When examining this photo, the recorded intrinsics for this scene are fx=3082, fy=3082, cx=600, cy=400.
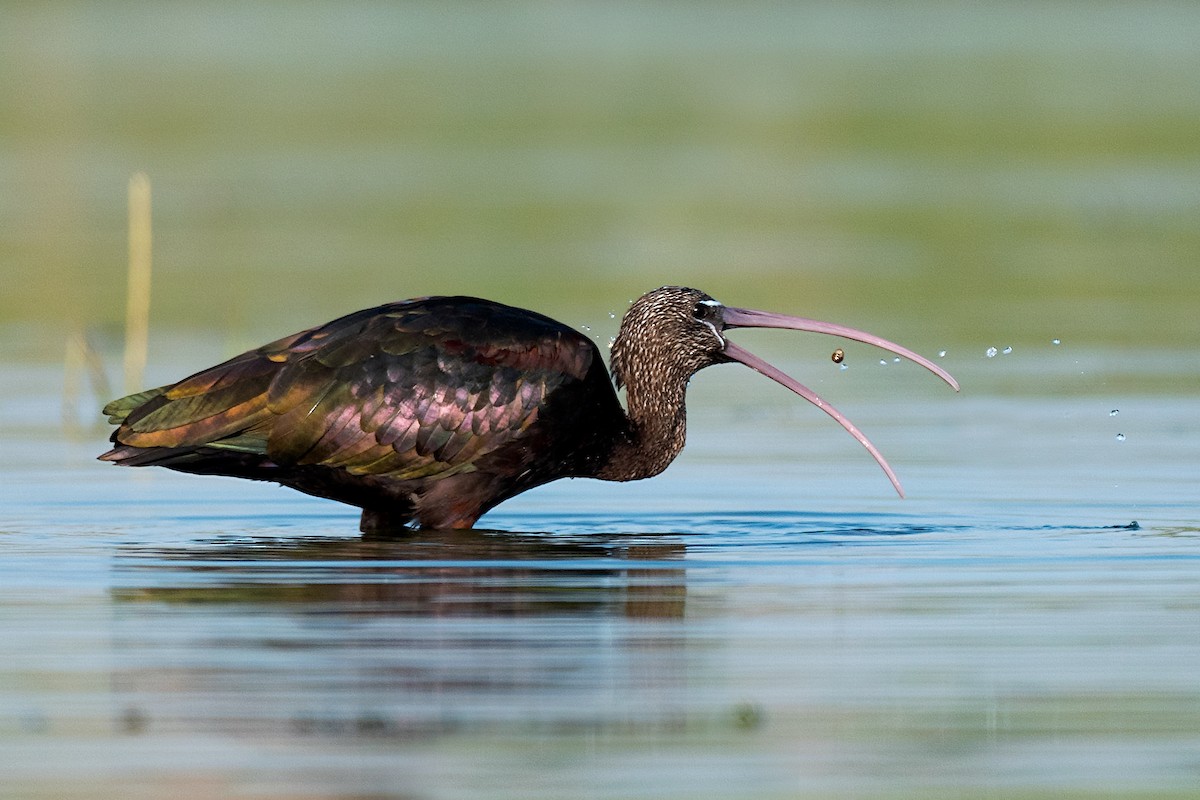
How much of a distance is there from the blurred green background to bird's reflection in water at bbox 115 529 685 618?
7255 millimetres

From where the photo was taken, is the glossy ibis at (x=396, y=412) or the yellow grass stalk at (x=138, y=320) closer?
the glossy ibis at (x=396, y=412)

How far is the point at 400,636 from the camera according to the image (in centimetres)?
973

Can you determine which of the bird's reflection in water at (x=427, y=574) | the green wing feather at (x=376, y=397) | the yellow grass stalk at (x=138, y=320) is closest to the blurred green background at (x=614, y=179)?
the yellow grass stalk at (x=138, y=320)

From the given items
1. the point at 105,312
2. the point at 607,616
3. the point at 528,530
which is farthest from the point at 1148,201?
the point at 607,616

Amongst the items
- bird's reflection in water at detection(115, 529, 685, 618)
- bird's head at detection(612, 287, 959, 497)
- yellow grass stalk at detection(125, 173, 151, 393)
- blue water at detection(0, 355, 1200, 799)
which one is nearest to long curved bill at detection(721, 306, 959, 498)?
bird's head at detection(612, 287, 959, 497)

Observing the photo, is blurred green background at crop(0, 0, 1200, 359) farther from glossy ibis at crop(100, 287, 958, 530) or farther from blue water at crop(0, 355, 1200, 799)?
glossy ibis at crop(100, 287, 958, 530)

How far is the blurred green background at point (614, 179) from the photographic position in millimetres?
22828

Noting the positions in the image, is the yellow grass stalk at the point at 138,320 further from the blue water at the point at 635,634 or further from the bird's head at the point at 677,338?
the bird's head at the point at 677,338

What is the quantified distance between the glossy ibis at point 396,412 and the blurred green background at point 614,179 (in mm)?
6727

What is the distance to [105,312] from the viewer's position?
22031 millimetres

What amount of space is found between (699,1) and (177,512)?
267 ft

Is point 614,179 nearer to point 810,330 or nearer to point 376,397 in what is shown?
point 810,330

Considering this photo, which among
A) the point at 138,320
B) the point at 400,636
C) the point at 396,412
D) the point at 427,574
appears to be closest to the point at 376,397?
the point at 396,412

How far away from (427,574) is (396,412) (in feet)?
4.51
